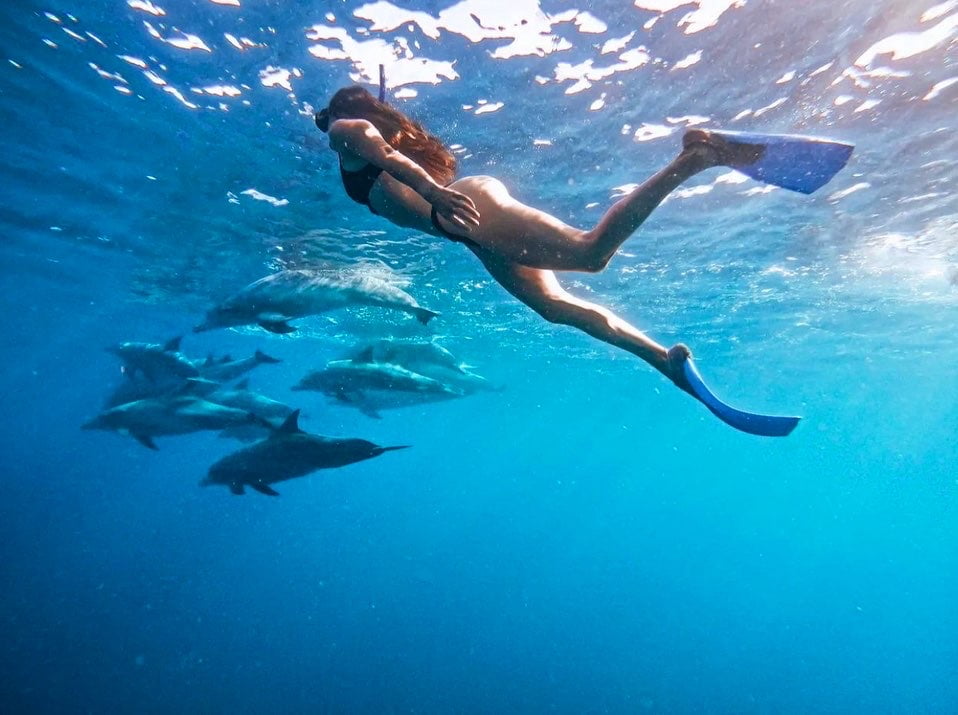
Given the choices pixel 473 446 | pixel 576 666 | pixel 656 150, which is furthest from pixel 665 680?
pixel 473 446

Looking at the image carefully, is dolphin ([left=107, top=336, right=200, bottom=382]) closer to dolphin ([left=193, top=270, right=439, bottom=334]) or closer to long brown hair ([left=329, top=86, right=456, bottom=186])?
dolphin ([left=193, top=270, right=439, bottom=334])

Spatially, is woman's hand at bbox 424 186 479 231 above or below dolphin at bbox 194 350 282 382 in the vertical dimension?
above

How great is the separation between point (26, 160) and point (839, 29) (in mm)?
18212

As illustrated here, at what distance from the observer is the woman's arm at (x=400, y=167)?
3.31m

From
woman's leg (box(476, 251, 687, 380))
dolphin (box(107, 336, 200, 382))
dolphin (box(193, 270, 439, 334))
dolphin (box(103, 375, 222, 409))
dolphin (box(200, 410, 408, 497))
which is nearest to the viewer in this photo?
woman's leg (box(476, 251, 687, 380))

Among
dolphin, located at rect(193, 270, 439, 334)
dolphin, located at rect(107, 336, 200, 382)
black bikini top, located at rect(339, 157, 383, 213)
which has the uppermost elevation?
black bikini top, located at rect(339, 157, 383, 213)

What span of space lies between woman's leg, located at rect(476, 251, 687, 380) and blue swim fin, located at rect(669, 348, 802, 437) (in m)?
0.16

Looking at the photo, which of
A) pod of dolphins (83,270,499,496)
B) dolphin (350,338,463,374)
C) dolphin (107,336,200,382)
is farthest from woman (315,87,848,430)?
dolphin (350,338,463,374)

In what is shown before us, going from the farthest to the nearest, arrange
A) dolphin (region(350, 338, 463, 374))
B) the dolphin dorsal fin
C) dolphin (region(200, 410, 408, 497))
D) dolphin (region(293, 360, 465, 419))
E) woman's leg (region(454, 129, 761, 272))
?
dolphin (region(350, 338, 463, 374)), dolphin (region(293, 360, 465, 419)), the dolphin dorsal fin, dolphin (region(200, 410, 408, 497)), woman's leg (region(454, 129, 761, 272))

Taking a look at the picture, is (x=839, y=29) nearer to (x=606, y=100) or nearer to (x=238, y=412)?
(x=606, y=100)

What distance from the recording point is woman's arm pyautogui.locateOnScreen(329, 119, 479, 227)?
130 inches

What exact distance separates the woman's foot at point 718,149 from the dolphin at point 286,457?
477cm

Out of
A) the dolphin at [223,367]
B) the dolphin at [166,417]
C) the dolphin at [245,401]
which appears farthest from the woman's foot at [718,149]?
the dolphin at [223,367]

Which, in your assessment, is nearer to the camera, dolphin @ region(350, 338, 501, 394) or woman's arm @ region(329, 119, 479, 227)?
woman's arm @ region(329, 119, 479, 227)
